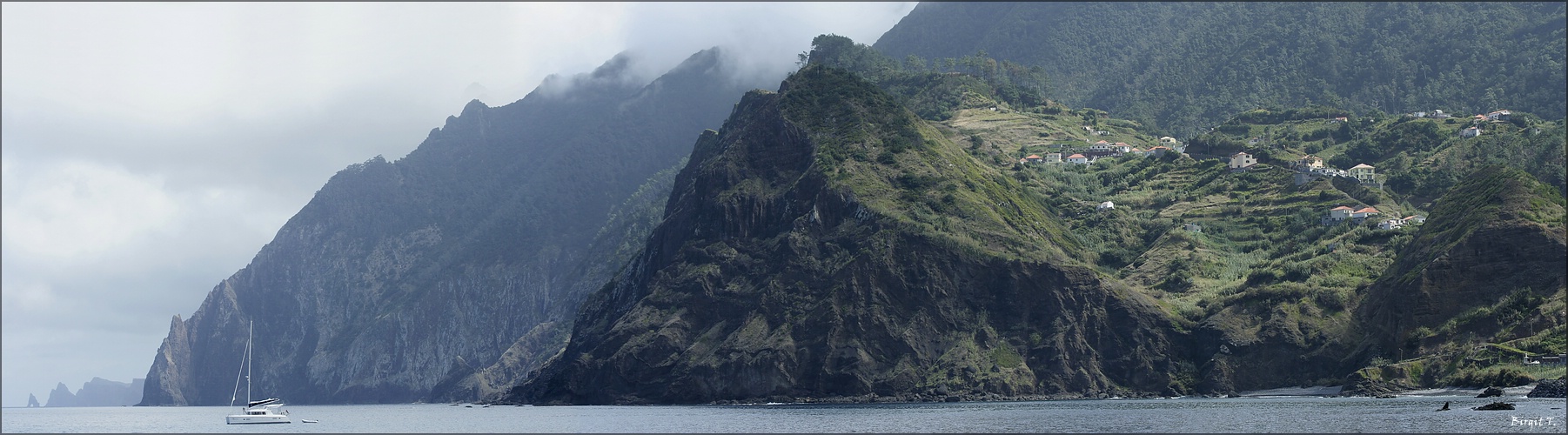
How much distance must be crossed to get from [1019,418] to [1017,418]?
0.15 metres

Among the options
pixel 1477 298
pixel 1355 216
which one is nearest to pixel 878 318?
pixel 1477 298

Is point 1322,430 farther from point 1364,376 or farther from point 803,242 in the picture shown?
point 803,242

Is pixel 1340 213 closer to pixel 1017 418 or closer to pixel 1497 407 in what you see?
pixel 1497 407

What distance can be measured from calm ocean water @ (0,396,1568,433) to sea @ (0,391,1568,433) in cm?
13

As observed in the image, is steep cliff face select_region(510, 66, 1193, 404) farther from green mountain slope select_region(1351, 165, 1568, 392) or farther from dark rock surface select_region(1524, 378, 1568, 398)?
dark rock surface select_region(1524, 378, 1568, 398)

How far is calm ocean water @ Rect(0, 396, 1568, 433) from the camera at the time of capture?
10281 centimetres

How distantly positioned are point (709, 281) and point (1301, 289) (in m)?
73.3

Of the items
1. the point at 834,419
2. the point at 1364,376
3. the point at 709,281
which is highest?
the point at 709,281

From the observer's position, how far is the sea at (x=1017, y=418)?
10262 centimetres

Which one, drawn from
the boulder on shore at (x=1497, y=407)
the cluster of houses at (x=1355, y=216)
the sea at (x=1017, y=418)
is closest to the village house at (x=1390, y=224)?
the cluster of houses at (x=1355, y=216)

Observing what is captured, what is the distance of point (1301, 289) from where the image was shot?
170 metres

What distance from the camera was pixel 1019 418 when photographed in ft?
397

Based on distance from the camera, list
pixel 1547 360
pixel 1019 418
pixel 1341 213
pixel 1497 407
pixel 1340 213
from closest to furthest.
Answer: pixel 1497 407
pixel 1019 418
pixel 1547 360
pixel 1341 213
pixel 1340 213

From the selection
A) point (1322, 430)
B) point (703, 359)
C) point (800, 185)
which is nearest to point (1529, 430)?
point (1322, 430)
